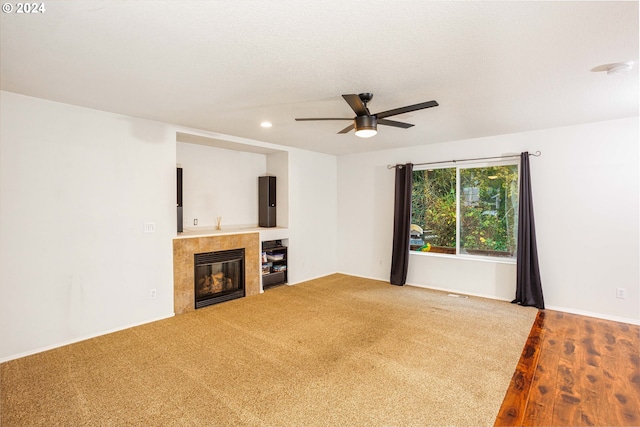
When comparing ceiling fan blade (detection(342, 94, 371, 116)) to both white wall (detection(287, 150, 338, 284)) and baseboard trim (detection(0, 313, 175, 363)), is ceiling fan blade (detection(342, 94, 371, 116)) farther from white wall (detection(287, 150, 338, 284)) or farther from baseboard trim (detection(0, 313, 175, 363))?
baseboard trim (detection(0, 313, 175, 363))

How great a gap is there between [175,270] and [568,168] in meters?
5.31

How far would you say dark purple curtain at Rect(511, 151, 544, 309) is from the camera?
14.1 ft

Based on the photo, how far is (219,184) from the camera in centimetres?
522

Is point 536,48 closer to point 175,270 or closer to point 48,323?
point 175,270

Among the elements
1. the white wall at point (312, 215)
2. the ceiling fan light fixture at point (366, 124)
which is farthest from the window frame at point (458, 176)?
the ceiling fan light fixture at point (366, 124)

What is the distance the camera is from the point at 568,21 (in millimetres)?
1797

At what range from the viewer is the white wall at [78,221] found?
294 cm

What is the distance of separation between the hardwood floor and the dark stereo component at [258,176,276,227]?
401 cm

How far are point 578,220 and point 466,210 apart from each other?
1.42m

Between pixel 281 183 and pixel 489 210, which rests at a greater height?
pixel 281 183

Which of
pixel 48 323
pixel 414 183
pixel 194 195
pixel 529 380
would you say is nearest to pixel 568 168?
pixel 414 183

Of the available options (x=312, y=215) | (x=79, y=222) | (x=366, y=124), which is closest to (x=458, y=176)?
(x=312, y=215)

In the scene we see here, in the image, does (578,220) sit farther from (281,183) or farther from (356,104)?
(281,183)

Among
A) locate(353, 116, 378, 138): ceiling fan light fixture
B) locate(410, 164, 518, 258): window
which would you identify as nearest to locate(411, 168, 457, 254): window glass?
locate(410, 164, 518, 258): window
